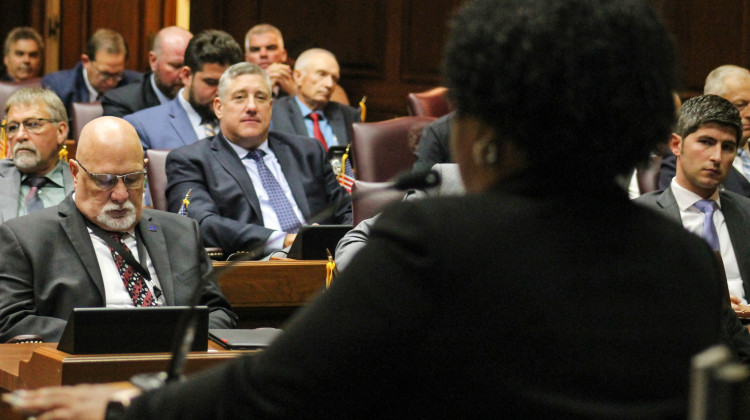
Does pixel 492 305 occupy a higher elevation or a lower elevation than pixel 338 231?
higher

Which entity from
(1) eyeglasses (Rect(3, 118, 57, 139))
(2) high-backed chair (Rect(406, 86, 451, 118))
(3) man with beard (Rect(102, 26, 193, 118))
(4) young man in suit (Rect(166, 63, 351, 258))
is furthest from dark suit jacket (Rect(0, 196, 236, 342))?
(2) high-backed chair (Rect(406, 86, 451, 118))

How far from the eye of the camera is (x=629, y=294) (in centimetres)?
91

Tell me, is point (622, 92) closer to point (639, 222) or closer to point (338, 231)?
point (639, 222)

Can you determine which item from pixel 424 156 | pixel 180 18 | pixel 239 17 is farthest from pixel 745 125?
pixel 180 18

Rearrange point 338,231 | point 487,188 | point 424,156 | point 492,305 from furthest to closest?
point 424,156
point 338,231
point 487,188
point 492,305

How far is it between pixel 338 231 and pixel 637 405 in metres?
2.64

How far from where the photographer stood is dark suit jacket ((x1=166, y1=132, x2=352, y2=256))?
4.16 metres

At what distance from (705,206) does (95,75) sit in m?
4.40

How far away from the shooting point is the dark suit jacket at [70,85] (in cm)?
673

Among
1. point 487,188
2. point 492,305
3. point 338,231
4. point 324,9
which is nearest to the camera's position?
point 492,305

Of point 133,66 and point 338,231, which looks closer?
point 338,231

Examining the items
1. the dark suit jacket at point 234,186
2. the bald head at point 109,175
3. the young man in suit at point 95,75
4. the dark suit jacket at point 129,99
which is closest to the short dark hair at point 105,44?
the young man in suit at point 95,75

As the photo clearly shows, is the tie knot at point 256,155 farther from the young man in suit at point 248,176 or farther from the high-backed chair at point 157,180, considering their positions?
the high-backed chair at point 157,180

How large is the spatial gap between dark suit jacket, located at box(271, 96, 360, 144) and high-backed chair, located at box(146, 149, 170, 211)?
126 cm
